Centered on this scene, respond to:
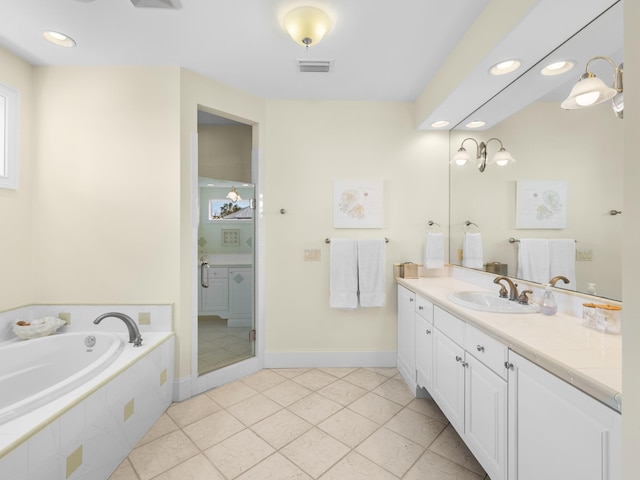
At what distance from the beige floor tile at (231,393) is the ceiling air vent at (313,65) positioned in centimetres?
247

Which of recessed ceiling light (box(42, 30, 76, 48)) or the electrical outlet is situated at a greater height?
recessed ceiling light (box(42, 30, 76, 48))

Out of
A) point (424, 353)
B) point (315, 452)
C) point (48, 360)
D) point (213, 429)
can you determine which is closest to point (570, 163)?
point (424, 353)

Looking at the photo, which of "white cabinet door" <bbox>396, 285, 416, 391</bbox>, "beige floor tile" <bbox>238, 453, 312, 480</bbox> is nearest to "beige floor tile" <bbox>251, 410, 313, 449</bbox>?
"beige floor tile" <bbox>238, 453, 312, 480</bbox>

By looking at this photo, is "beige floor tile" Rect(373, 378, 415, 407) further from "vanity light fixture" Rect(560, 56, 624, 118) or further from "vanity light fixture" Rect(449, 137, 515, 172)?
"vanity light fixture" Rect(560, 56, 624, 118)

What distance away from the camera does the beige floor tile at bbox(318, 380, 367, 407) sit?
2193 millimetres

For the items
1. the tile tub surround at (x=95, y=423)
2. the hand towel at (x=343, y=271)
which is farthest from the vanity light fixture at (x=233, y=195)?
the tile tub surround at (x=95, y=423)

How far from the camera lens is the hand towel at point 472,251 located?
7.38ft

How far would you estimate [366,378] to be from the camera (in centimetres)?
252

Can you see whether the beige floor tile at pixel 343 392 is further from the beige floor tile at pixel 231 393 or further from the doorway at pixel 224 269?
the doorway at pixel 224 269

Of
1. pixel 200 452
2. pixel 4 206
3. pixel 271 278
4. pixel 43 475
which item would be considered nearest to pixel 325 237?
pixel 271 278

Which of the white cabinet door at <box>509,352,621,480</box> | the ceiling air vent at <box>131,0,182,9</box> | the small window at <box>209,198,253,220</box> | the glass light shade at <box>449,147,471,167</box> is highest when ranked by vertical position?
the ceiling air vent at <box>131,0,182,9</box>

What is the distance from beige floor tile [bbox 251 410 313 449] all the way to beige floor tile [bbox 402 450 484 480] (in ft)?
2.20

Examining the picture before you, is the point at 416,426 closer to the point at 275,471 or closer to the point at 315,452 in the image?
the point at 315,452

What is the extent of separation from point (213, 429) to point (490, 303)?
1.95m
